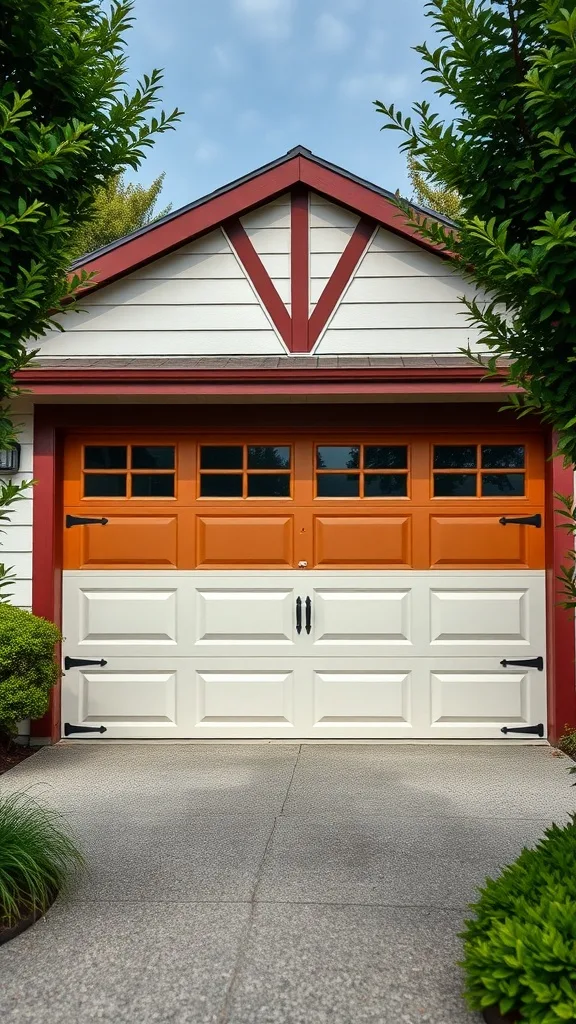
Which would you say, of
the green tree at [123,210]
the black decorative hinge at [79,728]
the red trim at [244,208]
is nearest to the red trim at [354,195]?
the red trim at [244,208]

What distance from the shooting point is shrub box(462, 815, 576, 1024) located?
1.91 m

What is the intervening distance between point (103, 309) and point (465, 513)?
10.8 feet

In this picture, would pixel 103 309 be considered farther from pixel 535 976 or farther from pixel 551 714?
pixel 535 976

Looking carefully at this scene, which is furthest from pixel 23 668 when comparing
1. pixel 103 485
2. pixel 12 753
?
pixel 103 485

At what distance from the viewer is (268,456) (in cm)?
566

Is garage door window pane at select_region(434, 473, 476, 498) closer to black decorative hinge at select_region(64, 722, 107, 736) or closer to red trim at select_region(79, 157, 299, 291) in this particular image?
red trim at select_region(79, 157, 299, 291)

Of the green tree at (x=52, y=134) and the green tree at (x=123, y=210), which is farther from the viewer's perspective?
the green tree at (x=123, y=210)

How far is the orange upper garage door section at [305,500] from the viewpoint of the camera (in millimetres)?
5562

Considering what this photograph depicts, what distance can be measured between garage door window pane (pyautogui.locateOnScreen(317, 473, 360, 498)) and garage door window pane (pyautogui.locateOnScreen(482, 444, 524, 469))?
104cm

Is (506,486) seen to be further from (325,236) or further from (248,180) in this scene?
(248,180)

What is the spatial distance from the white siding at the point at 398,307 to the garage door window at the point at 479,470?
2.71 feet

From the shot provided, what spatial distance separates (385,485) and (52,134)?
143 inches

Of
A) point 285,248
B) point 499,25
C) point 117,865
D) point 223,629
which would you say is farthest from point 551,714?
point 499,25

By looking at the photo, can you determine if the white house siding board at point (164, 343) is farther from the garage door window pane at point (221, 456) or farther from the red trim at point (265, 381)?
the garage door window pane at point (221, 456)
